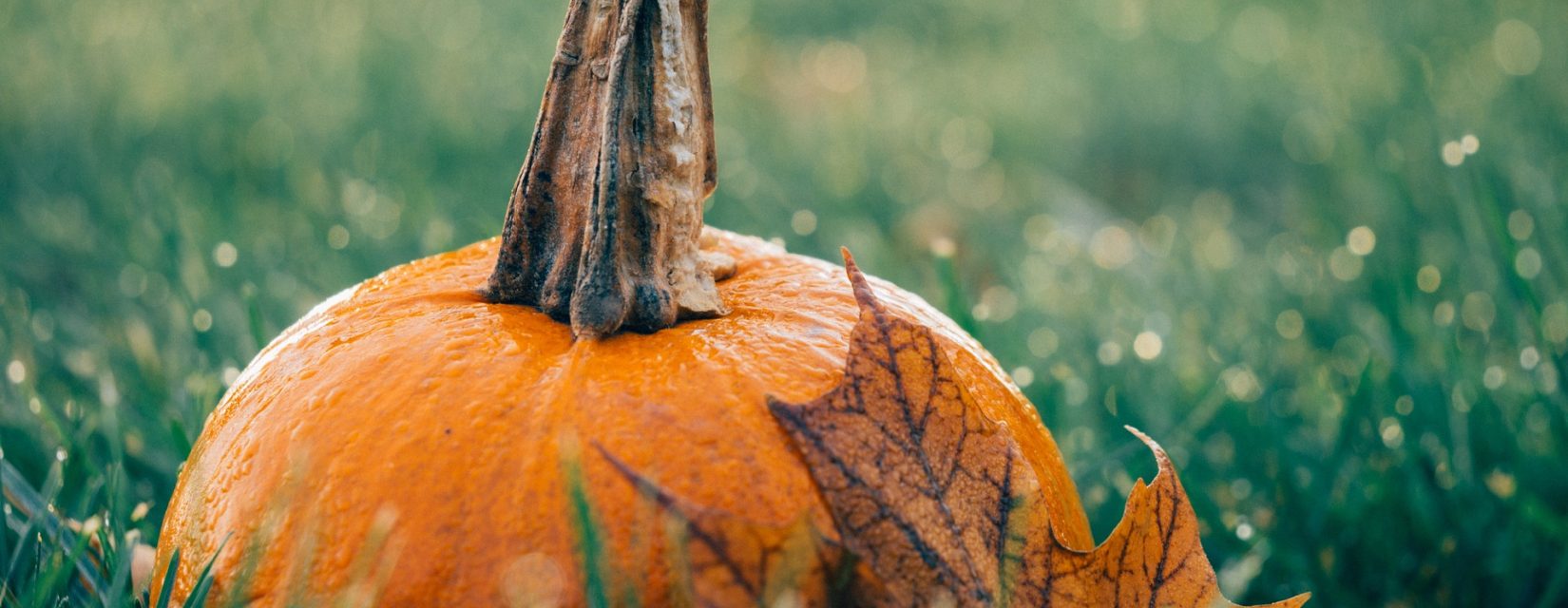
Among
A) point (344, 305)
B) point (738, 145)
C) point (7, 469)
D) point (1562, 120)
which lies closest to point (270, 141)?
point (738, 145)

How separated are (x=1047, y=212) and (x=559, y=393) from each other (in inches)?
135

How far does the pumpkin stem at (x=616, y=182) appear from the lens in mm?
1291

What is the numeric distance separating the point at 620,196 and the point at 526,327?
7.3 inches

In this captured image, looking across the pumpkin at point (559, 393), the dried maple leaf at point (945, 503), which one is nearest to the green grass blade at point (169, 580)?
the pumpkin at point (559, 393)

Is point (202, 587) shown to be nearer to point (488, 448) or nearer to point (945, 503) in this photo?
point (488, 448)

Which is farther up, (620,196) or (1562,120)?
(620,196)

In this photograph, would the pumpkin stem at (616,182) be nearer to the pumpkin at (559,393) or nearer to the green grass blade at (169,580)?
the pumpkin at (559,393)

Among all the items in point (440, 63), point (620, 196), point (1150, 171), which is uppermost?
point (620, 196)

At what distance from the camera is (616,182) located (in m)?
1.29

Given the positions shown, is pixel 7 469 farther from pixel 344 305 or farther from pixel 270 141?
pixel 270 141

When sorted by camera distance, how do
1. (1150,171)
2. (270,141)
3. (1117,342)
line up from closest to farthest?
(1117,342) < (270,141) < (1150,171)

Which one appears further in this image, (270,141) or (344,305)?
(270,141)

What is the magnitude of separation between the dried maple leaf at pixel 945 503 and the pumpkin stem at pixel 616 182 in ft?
0.79

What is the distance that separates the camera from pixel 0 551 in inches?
66.1
